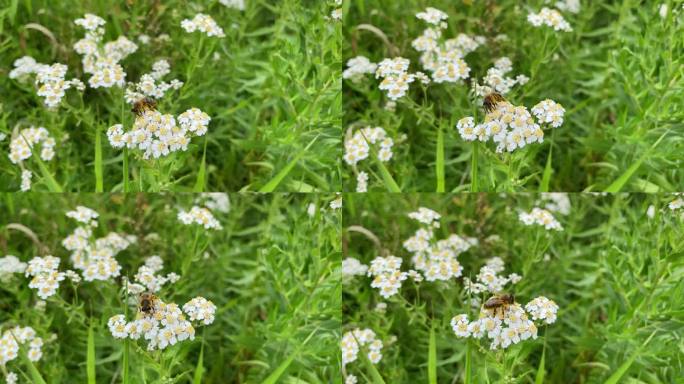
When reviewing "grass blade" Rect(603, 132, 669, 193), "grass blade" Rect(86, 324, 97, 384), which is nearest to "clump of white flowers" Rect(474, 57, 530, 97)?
"grass blade" Rect(603, 132, 669, 193)

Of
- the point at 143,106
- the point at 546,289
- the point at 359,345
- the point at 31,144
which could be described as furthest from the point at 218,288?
the point at 546,289

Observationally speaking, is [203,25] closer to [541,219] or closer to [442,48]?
[442,48]

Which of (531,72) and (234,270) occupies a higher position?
(531,72)

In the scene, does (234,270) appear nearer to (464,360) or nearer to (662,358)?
(464,360)

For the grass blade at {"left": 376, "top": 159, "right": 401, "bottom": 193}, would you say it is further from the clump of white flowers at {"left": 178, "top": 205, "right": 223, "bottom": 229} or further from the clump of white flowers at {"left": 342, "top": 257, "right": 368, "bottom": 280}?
the clump of white flowers at {"left": 178, "top": 205, "right": 223, "bottom": 229}

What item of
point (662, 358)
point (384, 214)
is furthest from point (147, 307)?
point (662, 358)
